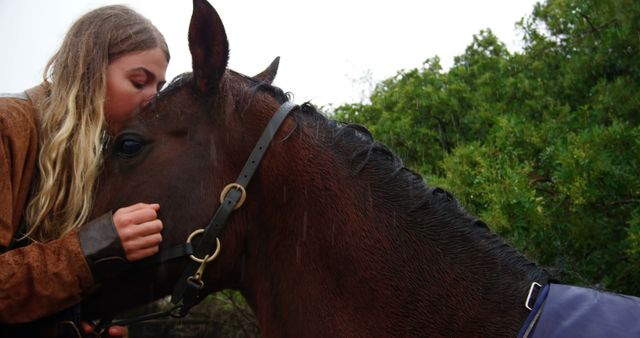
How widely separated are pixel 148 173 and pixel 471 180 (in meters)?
2.62

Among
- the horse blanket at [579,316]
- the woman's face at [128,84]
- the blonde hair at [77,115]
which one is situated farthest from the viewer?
the woman's face at [128,84]

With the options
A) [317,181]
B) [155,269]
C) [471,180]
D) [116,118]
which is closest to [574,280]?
[471,180]

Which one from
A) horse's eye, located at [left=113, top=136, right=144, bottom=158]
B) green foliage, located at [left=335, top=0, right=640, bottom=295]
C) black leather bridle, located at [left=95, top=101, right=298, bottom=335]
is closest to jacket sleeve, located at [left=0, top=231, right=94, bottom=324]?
black leather bridle, located at [left=95, top=101, right=298, bottom=335]

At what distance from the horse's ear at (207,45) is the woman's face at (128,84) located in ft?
1.28

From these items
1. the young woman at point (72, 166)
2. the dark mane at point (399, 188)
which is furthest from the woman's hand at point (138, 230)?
the dark mane at point (399, 188)

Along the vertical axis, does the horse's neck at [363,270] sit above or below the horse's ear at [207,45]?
below

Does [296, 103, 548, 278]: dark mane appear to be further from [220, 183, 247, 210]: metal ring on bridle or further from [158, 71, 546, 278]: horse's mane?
[220, 183, 247, 210]: metal ring on bridle

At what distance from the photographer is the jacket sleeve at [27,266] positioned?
2.01m

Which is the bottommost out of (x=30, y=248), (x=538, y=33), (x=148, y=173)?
(x=30, y=248)

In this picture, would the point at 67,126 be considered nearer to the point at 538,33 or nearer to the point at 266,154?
the point at 266,154

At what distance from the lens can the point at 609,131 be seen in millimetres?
3855

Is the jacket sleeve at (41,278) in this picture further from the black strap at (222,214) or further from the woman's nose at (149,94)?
the woman's nose at (149,94)

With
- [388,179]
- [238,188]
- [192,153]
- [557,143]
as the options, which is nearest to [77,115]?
[192,153]

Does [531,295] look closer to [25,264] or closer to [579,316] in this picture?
[579,316]
